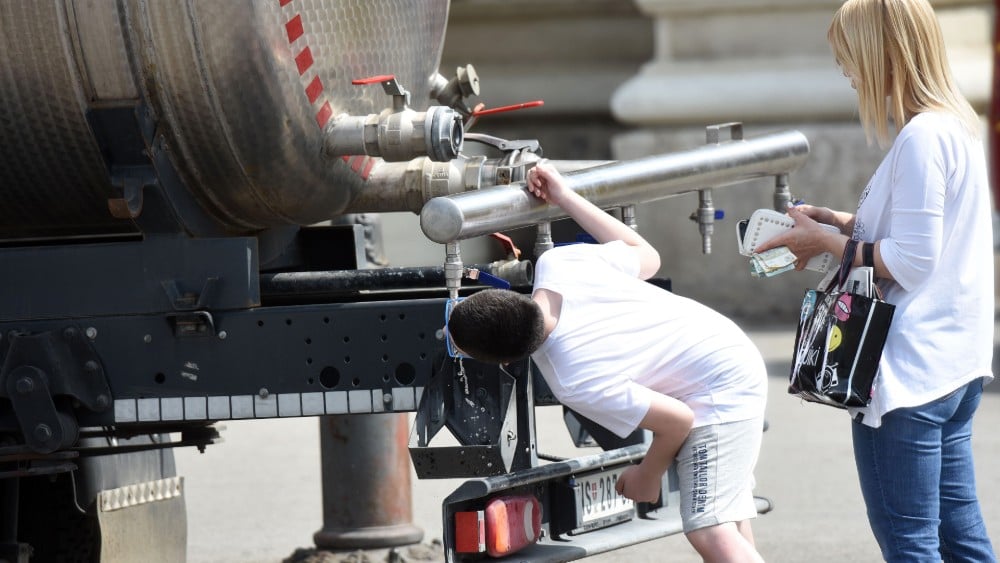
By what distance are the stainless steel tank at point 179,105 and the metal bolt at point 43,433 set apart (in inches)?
18.5

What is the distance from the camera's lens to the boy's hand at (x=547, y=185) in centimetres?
323

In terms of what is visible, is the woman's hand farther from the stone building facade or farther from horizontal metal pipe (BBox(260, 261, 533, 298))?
the stone building facade

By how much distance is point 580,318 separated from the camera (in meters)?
3.06

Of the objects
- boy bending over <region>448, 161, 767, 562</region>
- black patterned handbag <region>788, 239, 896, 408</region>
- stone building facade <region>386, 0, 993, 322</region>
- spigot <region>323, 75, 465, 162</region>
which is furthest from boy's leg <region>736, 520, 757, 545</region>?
stone building facade <region>386, 0, 993, 322</region>

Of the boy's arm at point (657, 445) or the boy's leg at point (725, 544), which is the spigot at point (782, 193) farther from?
the boy's leg at point (725, 544)

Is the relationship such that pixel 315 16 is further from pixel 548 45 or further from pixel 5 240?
pixel 548 45

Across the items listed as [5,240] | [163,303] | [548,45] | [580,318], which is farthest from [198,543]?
[548,45]

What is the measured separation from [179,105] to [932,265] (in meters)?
1.54

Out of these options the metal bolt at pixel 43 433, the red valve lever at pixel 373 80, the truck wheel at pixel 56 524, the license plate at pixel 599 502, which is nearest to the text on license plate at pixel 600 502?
the license plate at pixel 599 502

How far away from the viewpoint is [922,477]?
2.98 meters

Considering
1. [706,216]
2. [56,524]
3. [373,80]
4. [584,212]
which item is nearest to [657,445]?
[584,212]

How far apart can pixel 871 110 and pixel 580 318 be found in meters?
0.68

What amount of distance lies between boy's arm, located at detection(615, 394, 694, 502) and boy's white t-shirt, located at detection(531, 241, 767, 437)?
1.4 inches

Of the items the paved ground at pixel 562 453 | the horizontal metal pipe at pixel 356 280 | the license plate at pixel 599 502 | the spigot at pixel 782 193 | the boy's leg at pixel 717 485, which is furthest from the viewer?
the paved ground at pixel 562 453
